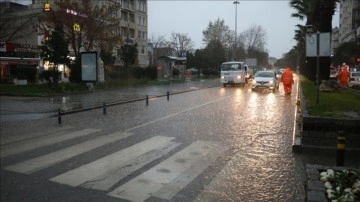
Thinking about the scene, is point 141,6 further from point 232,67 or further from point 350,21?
point 350,21

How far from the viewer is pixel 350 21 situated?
98.4 m

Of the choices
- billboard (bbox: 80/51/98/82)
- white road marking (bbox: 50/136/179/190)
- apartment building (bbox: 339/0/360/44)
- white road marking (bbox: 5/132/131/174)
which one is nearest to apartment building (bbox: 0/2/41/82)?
billboard (bbox: 80/51/98/82)

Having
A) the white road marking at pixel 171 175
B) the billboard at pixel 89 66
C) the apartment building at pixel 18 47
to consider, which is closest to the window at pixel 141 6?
the apartment building at pixel 18 47

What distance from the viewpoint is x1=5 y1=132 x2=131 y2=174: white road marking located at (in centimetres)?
659

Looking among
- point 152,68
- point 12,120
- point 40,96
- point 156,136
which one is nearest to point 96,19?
point 152,68

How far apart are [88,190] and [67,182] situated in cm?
53

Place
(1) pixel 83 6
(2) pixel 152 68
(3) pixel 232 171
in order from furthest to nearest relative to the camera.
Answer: (2) pixel 152 68 → (1) pixel 83 6 → (3) pixel 232 171

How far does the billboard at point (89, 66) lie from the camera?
26.1 m

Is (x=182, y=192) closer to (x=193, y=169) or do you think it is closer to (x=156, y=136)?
(x=193, y=169)

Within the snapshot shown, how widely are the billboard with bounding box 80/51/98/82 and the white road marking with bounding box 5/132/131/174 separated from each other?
17.4m

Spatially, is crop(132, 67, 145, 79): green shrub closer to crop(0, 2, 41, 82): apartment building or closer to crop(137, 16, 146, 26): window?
crop(0, 2, 41, 82): apartment building

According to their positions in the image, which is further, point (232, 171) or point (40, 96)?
point (40, 96)

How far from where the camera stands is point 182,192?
544 cm

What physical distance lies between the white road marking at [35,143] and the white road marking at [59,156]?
0.75 meters
